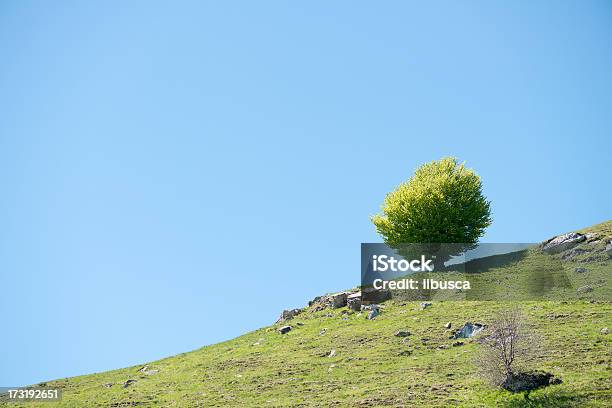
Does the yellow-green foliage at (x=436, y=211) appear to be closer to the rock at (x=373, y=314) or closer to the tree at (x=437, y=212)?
the tree at (x=437, y=212)

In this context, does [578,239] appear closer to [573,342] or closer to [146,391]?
[573,342]

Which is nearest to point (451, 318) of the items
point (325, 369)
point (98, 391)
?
point (325, 369)

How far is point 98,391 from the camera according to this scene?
222 feet

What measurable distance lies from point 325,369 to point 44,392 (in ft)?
108

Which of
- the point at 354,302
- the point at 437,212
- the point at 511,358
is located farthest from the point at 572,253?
the point at 511,358

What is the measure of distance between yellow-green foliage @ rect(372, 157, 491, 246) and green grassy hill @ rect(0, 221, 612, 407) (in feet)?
33.9

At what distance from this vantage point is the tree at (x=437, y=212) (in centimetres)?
8500

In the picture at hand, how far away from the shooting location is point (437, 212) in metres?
85.1

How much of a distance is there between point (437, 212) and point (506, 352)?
38.8 metres

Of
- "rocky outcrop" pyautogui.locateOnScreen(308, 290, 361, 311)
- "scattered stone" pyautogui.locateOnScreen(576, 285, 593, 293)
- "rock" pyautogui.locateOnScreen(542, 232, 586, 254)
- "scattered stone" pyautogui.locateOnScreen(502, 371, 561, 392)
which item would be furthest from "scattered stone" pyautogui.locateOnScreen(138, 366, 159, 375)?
"rock" pyautogui.locateOnScreen(542, 232, 586, 254)

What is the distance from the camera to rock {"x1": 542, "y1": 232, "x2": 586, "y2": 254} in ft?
258

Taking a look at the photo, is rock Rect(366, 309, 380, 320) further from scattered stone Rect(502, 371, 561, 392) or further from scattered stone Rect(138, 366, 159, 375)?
scattered stone Rect(502, 371, 561, 392)

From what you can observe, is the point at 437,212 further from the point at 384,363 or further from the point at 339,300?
the point at 384,363

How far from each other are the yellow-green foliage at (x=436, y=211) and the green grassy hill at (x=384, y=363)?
1034cm
